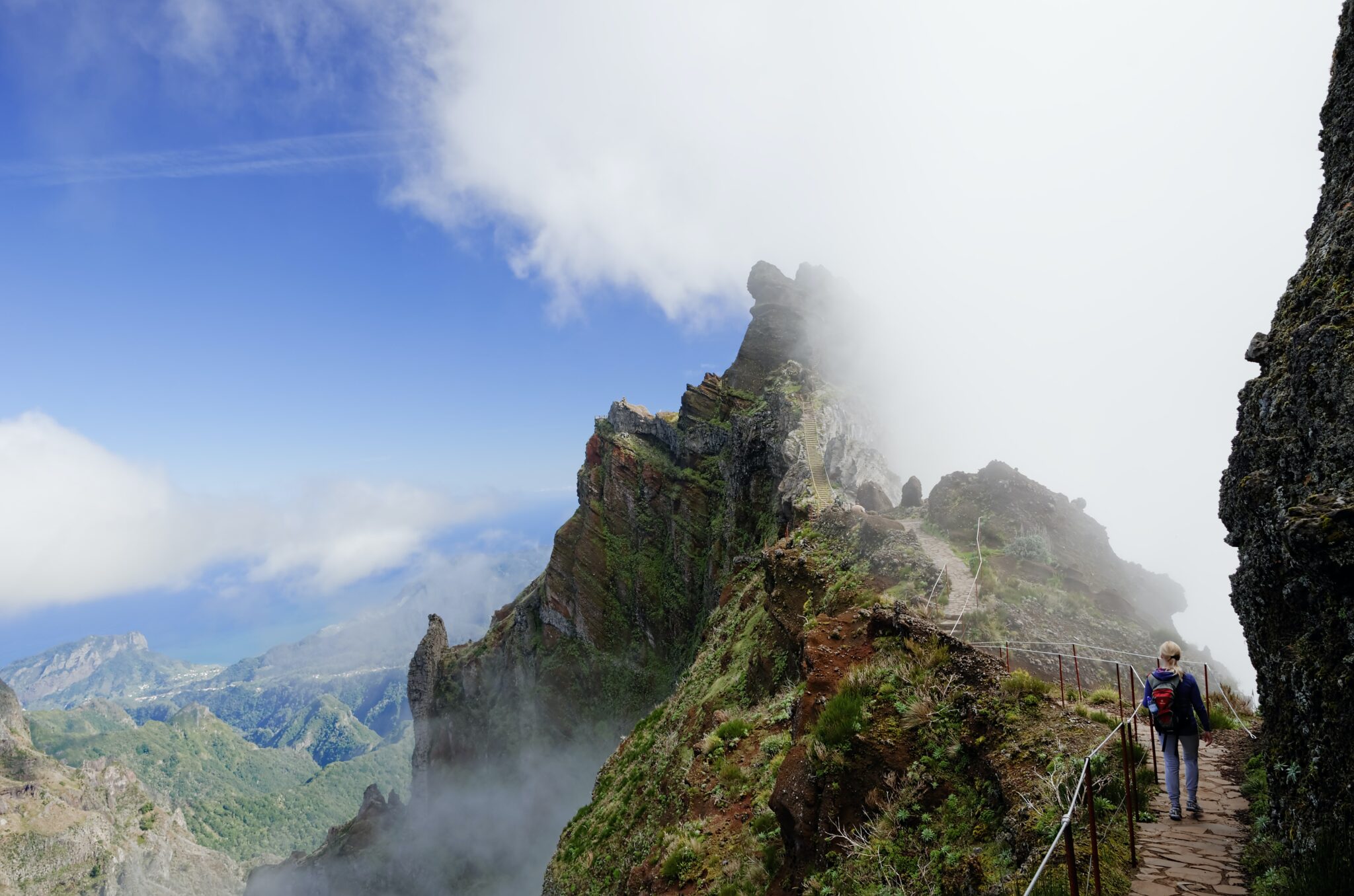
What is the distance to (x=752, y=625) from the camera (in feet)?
87.9

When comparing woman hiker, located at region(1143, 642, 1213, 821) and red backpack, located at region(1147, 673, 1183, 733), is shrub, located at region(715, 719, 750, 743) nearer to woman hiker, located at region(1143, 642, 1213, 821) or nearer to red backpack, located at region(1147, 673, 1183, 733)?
woman hiker, located at region(1143, 642, 1213, 821)

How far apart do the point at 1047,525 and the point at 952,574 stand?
10.9 metres

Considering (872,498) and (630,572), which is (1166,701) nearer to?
(872,498)

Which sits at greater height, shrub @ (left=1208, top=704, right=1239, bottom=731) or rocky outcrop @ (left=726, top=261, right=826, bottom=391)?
rocky outcrop @ (left=726, top=261, right=826, bottom=391)

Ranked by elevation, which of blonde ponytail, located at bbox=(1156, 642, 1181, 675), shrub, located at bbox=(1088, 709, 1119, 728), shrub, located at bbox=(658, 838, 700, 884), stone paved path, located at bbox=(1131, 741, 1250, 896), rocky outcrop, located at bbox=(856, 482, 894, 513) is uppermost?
rocky outcrop, located at bbox=(856, 482, 894, 513)

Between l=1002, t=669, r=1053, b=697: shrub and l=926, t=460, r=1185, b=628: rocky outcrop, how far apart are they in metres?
20.0

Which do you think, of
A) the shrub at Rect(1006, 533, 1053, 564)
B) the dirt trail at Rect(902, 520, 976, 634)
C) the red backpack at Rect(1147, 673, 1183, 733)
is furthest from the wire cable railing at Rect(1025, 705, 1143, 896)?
the shrub at Rect(1006, 533, 1053, 564)

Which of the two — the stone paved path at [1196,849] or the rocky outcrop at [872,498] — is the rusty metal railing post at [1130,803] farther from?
the rocky outcrop at [872,498]

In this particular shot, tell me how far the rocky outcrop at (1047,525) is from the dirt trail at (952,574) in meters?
2.04

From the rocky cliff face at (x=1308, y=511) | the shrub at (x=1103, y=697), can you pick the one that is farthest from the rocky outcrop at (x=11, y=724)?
the rocky cliff face at (x=1308, y=511)

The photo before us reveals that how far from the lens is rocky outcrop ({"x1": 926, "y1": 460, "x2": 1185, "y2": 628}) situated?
1211 inches

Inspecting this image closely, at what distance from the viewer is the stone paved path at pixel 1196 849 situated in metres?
6.42

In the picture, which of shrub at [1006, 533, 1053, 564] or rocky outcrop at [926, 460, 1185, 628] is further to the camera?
rocky outcrop at [926, 460, 1185, 628]

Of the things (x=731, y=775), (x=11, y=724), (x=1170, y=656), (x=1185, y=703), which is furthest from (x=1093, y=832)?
(x=11, y=724)
